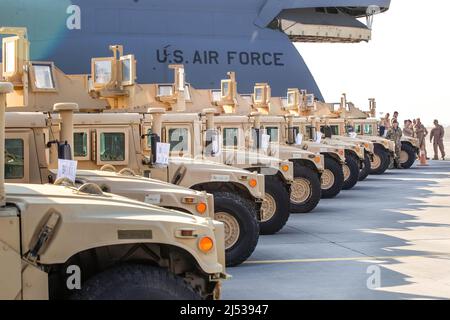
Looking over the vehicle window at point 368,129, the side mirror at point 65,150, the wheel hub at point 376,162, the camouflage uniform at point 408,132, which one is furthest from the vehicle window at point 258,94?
Result: the camouflage uniform at point 408,132

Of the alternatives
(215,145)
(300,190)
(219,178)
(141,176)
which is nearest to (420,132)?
(300,190)

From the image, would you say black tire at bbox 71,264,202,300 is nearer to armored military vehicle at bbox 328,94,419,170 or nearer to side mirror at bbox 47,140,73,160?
side mirror at bbox 47,140,73,160

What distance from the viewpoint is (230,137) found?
13.4 meters

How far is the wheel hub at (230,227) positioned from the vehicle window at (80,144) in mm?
1399

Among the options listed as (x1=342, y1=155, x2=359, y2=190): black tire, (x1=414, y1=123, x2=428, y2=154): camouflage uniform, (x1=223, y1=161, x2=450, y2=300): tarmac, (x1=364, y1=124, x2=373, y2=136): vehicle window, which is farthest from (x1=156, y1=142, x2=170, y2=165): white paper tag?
(x1=414, y1=123, x2=428, y2=154): camouflage uniform

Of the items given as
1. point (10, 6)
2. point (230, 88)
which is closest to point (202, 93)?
point (230, 88)

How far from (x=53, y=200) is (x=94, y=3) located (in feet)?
75.9

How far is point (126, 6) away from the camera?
88.8 feet

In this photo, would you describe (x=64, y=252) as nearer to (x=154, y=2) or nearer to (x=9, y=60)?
(x=9, y=60)

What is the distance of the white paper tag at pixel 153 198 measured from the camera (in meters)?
7.18

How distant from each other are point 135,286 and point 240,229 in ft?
15.0

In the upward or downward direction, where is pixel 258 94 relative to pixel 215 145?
upward

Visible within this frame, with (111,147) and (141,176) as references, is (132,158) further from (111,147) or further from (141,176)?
(141,176)

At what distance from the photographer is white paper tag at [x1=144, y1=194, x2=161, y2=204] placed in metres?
7.18
